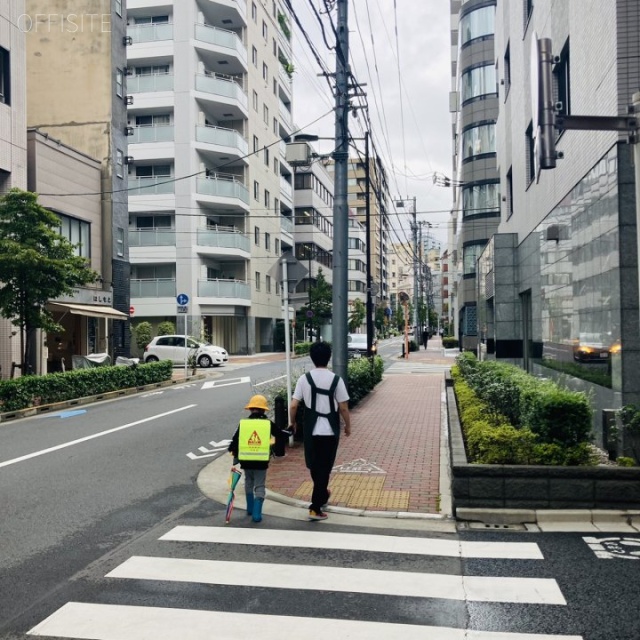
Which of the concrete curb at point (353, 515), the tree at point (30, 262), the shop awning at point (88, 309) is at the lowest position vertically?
the concrete curb at point (353, 515)

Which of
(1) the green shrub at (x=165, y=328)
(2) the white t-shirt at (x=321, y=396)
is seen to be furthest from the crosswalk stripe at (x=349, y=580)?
(1) the green shrub at (x=165, y=328)

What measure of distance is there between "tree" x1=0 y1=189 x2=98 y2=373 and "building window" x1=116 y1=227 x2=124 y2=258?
9742 mm

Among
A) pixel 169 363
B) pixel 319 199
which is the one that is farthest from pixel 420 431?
pixel 319 199

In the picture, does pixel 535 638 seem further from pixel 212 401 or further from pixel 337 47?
pixel 212 401

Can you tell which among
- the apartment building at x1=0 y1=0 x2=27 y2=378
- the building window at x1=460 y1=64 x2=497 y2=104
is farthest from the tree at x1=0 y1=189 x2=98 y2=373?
the building window at x1=460 y1=64 x2=497 y2=104

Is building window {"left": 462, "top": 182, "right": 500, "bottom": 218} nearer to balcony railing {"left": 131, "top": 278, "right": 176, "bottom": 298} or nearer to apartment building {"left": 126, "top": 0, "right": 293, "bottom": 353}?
apartment building {"left": 126, "top": 0, "right": 293, "bottom": 353}

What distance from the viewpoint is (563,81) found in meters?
12.4

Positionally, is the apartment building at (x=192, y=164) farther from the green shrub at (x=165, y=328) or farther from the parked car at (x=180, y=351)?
the parked car at (x=180, y=351)

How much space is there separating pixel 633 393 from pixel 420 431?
4440 millimetres

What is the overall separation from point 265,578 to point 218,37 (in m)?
42.5

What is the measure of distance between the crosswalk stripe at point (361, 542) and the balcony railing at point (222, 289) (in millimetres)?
35783

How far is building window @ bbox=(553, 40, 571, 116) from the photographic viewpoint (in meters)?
12.0

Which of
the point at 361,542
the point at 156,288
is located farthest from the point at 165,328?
the point at 361,542

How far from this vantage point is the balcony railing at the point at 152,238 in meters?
41.3
